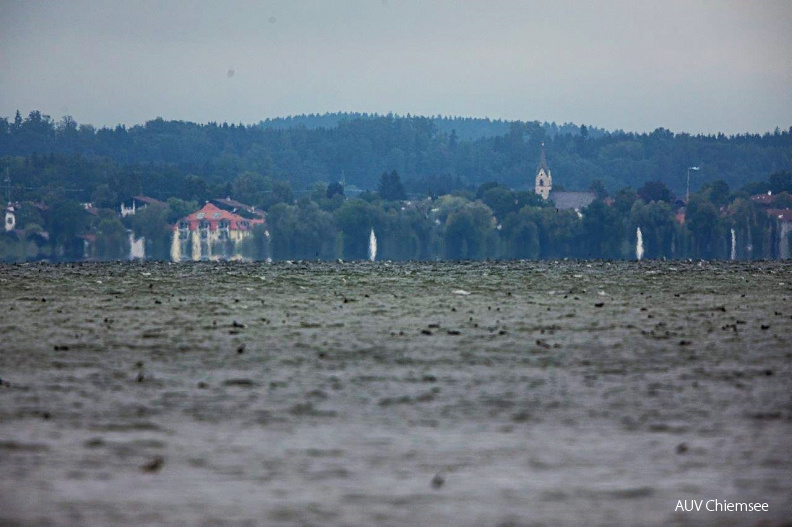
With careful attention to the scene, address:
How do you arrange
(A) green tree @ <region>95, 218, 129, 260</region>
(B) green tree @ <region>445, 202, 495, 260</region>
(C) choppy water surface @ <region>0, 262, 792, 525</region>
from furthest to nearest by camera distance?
(A) green tree @ <region>95, 218, 129, 260</region> → (B) green tree @ <region>445, 202, 495, 260</region> → (C) choppy water surface @ <region>0, 262, 792, 525</region>

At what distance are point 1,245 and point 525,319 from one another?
579 ft

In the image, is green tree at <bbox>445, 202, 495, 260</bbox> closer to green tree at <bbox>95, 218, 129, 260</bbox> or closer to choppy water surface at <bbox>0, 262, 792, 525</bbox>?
green tree at <bbox>95, 218, 129, 260</bbox>

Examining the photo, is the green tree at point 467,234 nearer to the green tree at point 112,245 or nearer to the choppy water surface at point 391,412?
the green tree at point 112,245

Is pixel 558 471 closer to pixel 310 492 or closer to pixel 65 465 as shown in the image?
pixel 310 492

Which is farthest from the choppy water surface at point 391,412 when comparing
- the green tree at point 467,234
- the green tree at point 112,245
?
the green tree at point 112,245

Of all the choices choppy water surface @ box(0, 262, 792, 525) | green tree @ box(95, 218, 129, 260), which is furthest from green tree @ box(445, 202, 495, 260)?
choppy water surface @ box(0, 262, 792, 525)

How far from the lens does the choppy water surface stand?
10.7 metres

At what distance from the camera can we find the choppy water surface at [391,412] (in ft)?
35.0

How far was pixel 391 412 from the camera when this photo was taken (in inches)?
576

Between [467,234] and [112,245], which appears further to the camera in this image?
[112,245]

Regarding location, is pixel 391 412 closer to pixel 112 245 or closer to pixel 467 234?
pixel 467 234

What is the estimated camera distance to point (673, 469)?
11758 millimetres

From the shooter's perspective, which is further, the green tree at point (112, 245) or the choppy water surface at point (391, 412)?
the green tree at point (112, 245)

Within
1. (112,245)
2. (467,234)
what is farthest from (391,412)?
(112,245)
